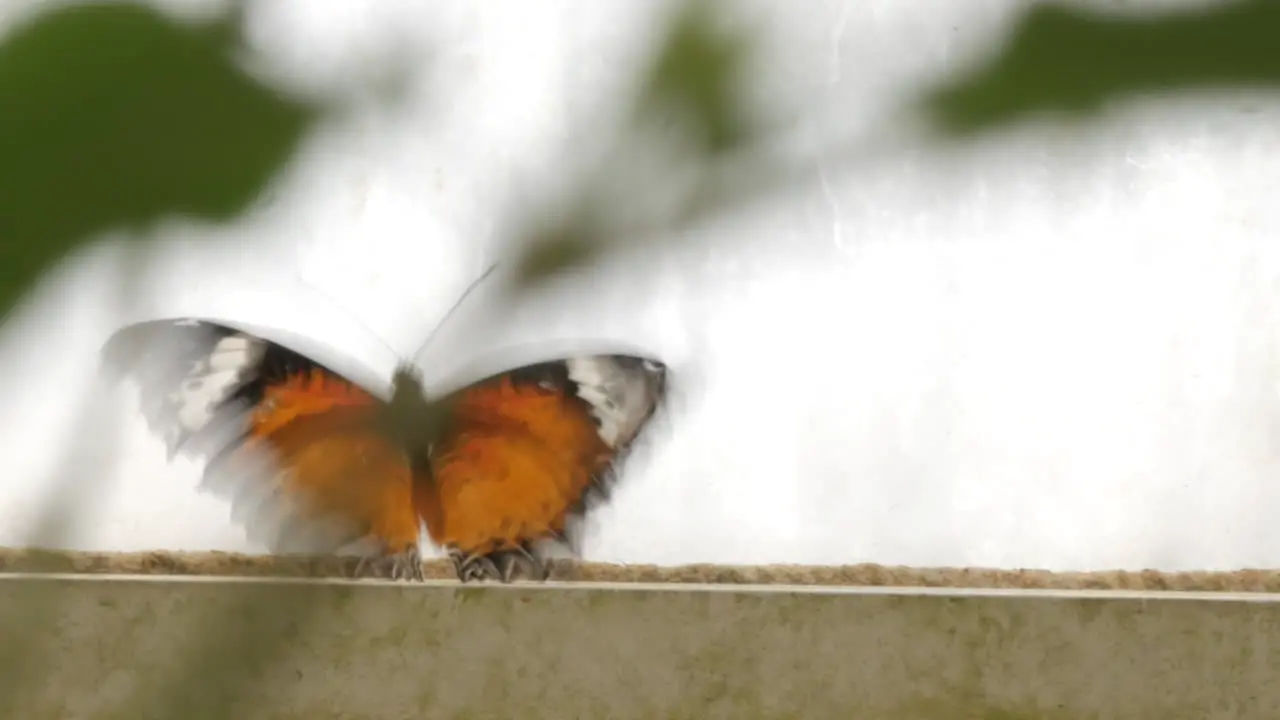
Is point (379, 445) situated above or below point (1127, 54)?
below

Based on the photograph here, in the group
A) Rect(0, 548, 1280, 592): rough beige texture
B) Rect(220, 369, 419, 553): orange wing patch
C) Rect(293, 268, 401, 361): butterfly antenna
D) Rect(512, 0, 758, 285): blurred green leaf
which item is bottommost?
Rect(0, 548, 1280, 592): rough beige texture

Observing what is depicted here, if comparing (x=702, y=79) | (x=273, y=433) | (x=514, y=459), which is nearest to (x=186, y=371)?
(x=273, y=433)

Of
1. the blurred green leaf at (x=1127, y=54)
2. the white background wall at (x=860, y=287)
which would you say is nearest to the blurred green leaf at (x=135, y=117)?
the white background wall at (x=860, y=287)

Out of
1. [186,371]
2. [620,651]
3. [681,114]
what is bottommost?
[620,651]

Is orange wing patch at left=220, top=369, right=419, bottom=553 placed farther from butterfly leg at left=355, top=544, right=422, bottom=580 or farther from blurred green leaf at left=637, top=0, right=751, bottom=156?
blurred green leaf at left=637, top=0, right=751, bottom=156

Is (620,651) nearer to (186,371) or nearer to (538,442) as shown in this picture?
(538,442)

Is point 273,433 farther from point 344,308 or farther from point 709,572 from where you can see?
point 709,572

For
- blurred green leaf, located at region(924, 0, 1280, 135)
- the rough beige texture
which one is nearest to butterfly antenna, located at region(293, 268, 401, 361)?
the rough beige texture
